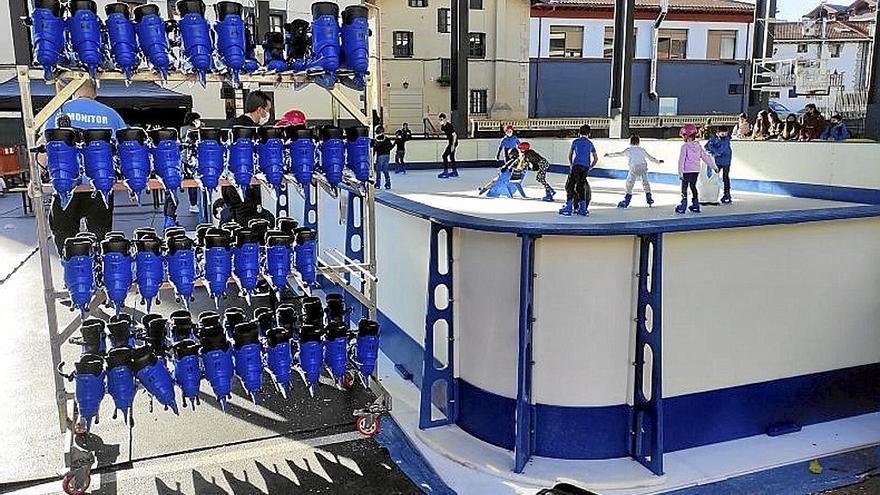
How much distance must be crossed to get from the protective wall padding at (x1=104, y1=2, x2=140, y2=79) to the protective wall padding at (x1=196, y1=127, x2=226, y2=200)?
2.47 feet

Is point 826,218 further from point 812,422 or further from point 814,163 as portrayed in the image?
point 814,163

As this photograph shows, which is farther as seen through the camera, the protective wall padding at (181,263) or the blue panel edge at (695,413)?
the blue panel edge at (695,413)

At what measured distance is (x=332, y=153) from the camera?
617cm

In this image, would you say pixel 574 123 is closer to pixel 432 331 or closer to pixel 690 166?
pixel 690 166

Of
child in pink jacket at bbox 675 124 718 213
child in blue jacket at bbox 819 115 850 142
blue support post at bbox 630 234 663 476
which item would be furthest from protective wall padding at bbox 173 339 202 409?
child in blue jacket at bbox 819 115 850 142

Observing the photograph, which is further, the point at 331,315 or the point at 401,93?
the point at 401,93

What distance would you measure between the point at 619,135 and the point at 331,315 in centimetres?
1087

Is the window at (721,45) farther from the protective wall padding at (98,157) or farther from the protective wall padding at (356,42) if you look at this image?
the protective wall padding at (98,157)

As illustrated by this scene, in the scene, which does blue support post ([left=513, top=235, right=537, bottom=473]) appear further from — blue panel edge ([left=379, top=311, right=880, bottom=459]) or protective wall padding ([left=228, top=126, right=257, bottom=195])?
protective wall padding ([left=228, top=126, right=257, bottom=195])

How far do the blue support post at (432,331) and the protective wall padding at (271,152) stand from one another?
4.84 feet

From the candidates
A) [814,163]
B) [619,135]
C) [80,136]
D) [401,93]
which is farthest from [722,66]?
[80,136]

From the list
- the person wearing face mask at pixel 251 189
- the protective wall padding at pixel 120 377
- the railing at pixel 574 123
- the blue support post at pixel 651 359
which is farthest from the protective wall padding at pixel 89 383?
the railing at pixel 574 123

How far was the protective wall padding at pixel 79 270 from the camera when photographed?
536 centimetres

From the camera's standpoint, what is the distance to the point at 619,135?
15.6 meters
